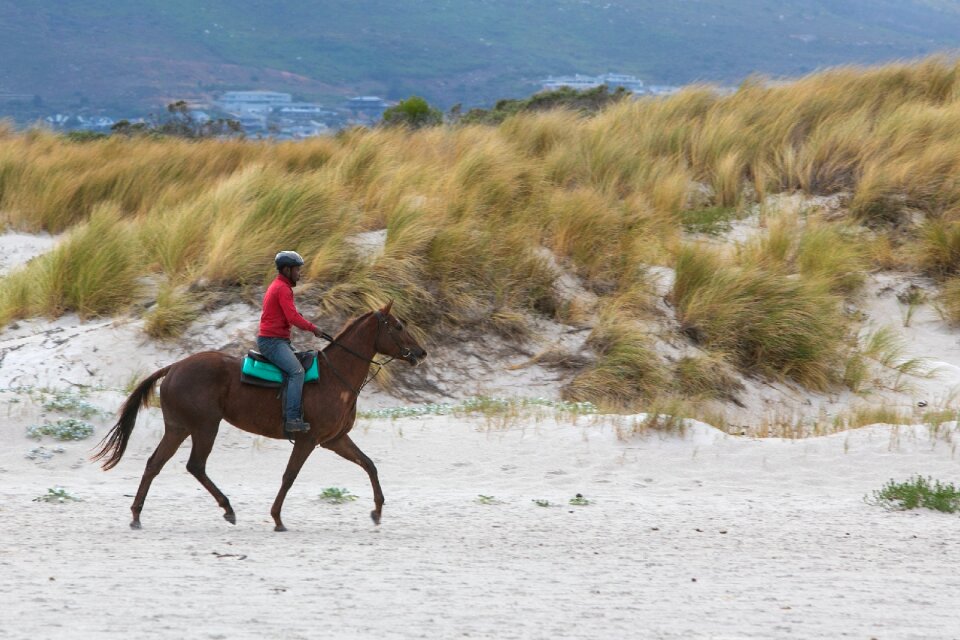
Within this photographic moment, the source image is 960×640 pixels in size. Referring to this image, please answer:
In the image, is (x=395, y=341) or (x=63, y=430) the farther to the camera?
(x=63, y=430)

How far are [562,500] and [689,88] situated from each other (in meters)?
13.9

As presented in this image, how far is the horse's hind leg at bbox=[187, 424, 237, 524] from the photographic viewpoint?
8.03 meters

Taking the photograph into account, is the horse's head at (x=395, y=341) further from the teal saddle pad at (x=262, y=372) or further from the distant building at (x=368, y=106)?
the distant building at (x=368, y=106)

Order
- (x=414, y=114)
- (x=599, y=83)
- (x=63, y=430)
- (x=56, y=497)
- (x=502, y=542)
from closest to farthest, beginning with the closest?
(x=502, y=542), (x=56, y=497), (x=63, y=430), (x=414, y=114), (x=599, y=83)

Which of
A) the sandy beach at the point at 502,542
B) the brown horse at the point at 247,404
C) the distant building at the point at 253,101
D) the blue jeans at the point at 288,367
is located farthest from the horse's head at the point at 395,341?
the distant building at the point at 253,101

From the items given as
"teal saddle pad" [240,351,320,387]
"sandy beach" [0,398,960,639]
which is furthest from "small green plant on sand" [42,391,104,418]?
"teal saddle pad" [240,351,320,387]

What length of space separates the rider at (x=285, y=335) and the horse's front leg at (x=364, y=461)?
0.43m

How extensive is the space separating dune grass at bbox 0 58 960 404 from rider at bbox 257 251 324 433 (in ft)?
18.4

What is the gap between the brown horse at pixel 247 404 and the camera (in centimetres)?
798

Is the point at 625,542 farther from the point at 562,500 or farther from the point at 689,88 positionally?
the point at 689,88

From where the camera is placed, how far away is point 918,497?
8.98 meters

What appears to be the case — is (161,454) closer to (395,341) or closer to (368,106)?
(395,341)

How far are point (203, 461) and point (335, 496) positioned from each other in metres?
1.27

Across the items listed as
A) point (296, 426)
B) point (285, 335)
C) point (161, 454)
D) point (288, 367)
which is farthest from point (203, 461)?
point (285, 335)
